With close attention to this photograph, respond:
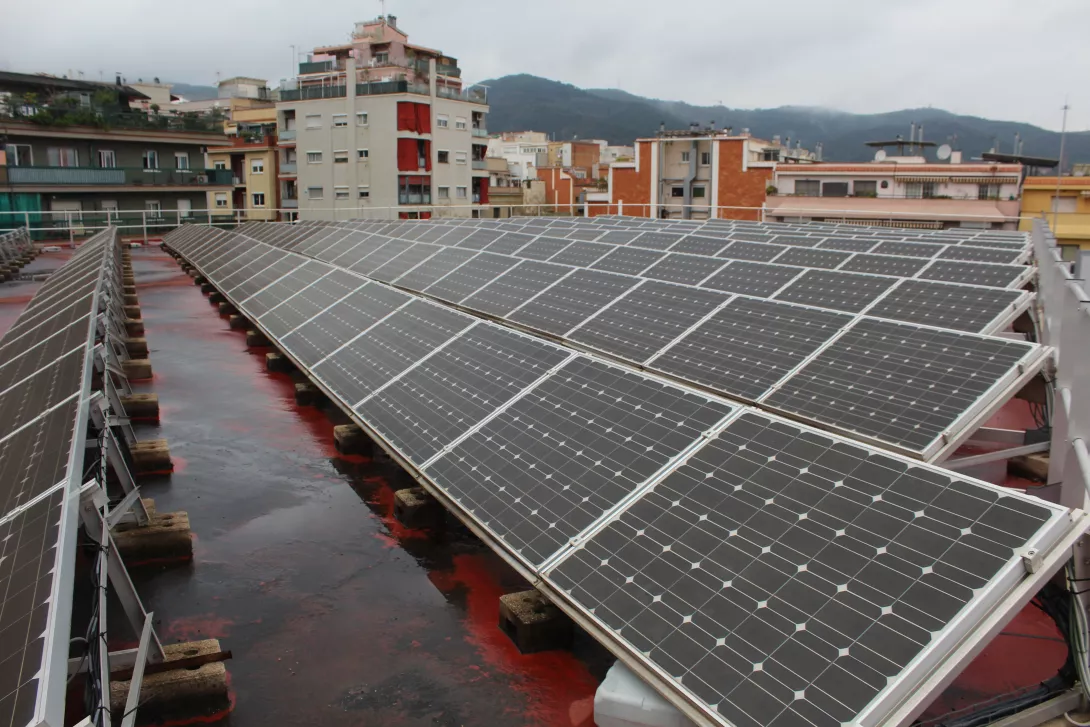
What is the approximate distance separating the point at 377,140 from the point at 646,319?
67.3 metres

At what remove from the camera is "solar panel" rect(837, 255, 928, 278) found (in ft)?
45.3

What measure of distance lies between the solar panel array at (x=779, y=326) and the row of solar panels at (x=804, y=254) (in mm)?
1047

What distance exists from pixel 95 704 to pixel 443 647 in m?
2.55

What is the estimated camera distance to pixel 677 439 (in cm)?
659

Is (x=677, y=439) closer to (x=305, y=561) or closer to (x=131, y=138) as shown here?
(x=305, y=561)

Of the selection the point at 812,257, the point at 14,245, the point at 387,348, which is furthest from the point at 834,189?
the point at 387,348

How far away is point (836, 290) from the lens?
1148cm

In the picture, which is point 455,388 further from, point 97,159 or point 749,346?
point 97,159

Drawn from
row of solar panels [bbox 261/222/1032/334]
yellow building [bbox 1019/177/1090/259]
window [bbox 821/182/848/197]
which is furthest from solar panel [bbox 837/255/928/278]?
window [bbox 821/182/848/197]

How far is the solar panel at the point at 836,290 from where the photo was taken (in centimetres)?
1081

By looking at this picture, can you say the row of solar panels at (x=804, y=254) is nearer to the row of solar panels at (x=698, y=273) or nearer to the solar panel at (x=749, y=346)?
the row of solar panels at (x=698, y=273)

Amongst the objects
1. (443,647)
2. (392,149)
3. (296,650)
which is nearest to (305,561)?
(296,650)

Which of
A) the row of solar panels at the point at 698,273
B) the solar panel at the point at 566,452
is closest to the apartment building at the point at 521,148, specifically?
the row of solar panels at the point at 698,273

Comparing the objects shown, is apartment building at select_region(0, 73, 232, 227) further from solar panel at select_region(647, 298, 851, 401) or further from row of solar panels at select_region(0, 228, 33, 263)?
solar panel at select_region(647, 298, 851, 401)
